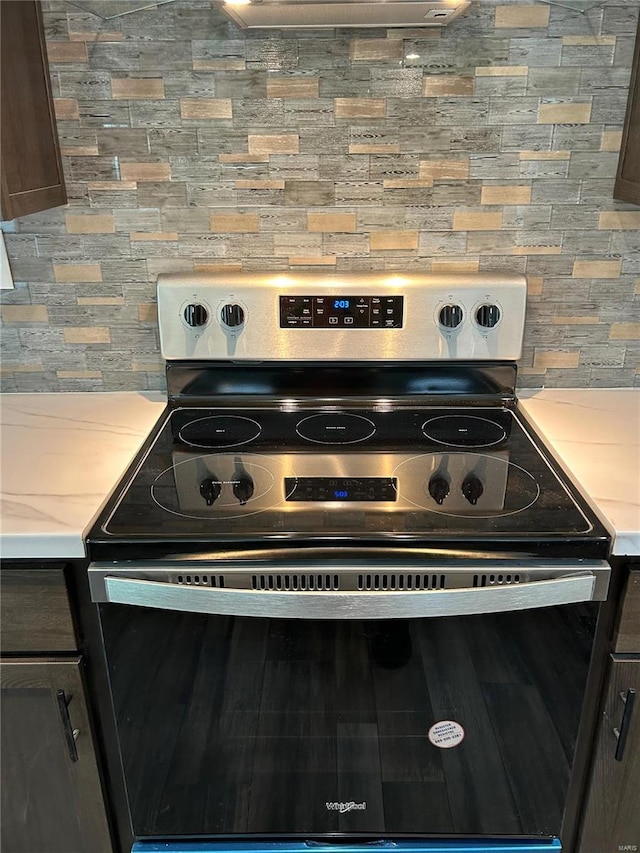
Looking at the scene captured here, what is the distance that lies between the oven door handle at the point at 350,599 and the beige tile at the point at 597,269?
729 mm

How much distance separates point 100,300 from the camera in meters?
1.53

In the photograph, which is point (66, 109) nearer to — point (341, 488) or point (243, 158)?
point (243, 158)

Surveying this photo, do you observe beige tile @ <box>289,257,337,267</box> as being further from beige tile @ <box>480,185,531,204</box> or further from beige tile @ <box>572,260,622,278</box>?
beige tile @ <box>572,260,622,278</box>

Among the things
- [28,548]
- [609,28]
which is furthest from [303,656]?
[609,28]

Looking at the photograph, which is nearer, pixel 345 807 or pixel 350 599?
pixel 350 599

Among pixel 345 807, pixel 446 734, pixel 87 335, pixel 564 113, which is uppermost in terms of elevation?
pixel 564 113

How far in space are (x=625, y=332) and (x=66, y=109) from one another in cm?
125

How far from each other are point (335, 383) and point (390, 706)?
0.66 metres

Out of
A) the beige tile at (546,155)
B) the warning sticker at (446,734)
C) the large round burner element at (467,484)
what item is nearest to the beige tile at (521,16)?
the beige tile at (546,155)

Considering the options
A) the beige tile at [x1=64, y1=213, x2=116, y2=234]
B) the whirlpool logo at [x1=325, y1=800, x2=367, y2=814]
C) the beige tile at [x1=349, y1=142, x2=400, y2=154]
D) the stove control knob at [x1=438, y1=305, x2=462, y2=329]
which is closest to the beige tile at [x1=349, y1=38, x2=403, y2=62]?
the beige tile at [x1=349, y1=142, x2=400, y2=154]

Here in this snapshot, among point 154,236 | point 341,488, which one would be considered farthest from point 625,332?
point 154,236

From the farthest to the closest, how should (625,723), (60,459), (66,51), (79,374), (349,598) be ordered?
(79,374) → (66,51) → (60,459) → (625,723) → (349,598)

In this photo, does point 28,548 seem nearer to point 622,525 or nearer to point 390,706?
point 390,706

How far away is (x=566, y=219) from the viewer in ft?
4.80
